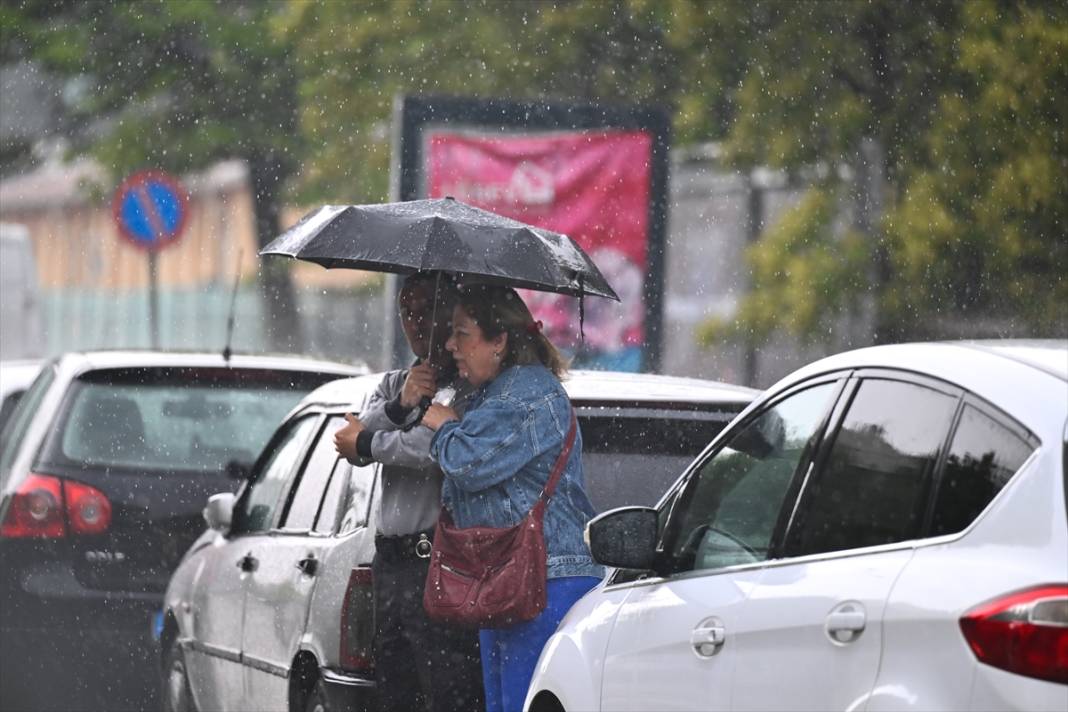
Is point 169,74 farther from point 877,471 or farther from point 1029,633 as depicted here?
point 1029,633

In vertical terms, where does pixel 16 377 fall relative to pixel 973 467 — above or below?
below

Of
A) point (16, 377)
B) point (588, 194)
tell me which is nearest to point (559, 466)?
point (16, 377)

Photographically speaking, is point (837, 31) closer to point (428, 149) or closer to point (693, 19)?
point (693, 19)

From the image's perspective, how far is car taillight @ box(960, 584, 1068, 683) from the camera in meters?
3.42

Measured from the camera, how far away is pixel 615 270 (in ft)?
48.2

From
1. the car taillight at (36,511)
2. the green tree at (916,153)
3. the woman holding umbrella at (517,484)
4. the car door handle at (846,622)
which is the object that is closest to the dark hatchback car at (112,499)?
→ the car taillight at (36,511)

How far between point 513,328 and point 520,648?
0.90 metres

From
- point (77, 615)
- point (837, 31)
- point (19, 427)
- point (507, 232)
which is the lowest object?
point (77, 615)

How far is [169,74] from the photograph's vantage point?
2555 cm

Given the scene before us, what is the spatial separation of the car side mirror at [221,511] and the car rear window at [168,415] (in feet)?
5.13

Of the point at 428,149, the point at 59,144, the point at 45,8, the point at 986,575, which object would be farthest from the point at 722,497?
the point at 59,144

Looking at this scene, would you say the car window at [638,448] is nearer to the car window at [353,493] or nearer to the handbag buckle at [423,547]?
the handbag buckle at [423,547]

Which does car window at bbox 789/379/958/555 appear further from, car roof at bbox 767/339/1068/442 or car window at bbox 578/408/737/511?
car window at bbox 578/408/737/511

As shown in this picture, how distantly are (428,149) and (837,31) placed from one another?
3446mm
